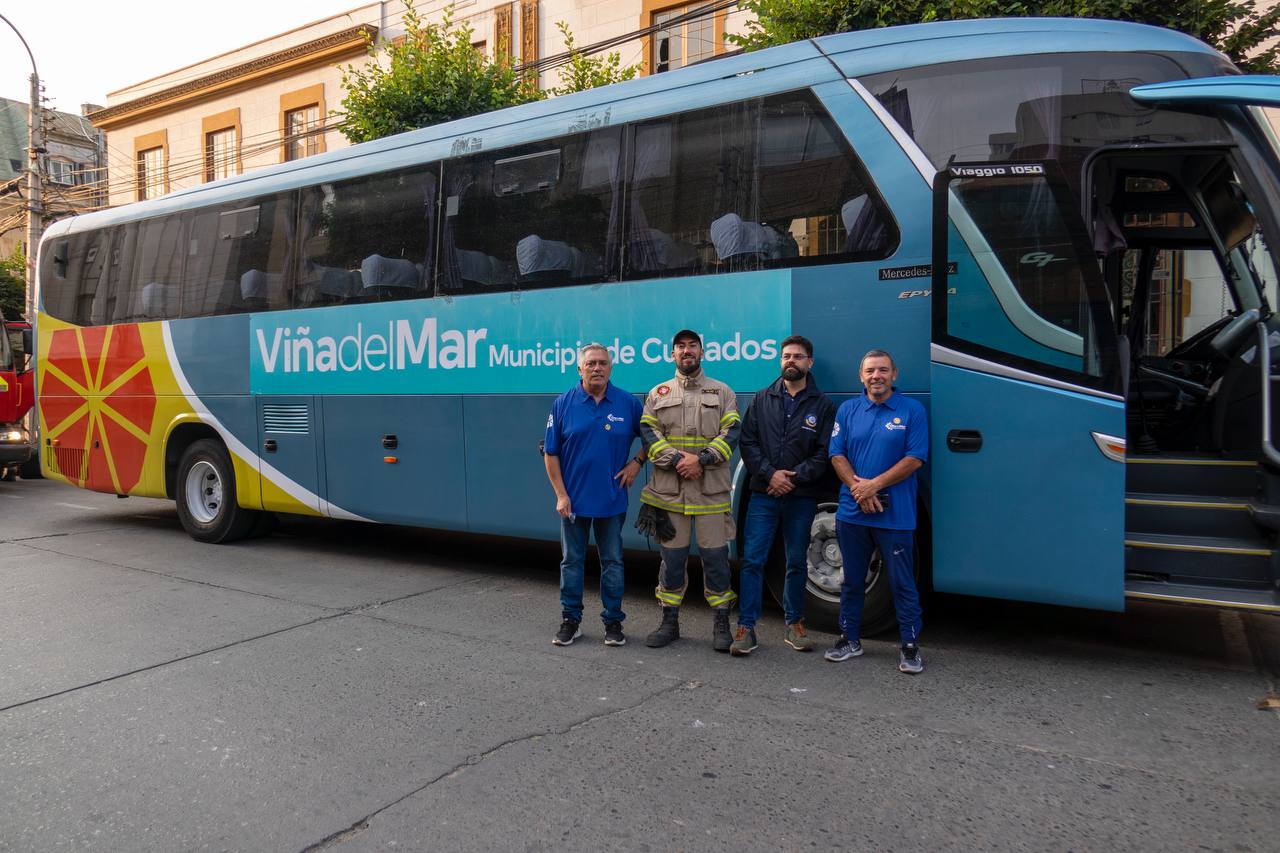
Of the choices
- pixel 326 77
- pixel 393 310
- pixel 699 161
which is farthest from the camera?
pixel 326 77

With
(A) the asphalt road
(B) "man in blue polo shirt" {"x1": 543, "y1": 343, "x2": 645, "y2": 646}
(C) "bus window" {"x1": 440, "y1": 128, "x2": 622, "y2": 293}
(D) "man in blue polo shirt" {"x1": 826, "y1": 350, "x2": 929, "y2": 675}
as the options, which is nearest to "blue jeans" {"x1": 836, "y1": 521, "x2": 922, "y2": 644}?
(D) "man in blue polo shirt" {"x1": 826, "y1": 350, "x2": 929, "y2": 675}

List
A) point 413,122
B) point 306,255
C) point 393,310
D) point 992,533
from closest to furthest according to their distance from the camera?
1. point 992,533
2. point 393,310
3. point 306,255
4. point 413,122

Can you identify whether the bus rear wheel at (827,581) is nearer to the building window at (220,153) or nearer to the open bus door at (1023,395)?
the open bus door at (1023,395)

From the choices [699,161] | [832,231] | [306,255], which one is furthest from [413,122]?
[832,231]

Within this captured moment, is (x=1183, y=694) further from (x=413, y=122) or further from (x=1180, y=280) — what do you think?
(x=413, y=122)

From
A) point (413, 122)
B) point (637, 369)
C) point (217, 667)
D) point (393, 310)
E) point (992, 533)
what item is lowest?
point (217, 667)

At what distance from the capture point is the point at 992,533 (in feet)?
16.5

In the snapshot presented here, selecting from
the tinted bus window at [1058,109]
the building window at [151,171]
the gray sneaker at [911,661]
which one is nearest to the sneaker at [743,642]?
the gray sneaker at [911,661]

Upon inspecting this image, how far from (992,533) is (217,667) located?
434 cm

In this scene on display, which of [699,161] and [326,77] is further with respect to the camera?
[326,77]

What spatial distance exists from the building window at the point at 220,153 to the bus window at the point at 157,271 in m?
16.0

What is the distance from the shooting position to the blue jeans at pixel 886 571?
195 inches

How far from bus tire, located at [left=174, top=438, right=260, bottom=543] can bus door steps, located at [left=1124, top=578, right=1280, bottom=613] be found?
308 inches

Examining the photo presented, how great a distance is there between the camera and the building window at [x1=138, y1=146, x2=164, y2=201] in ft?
86.5
